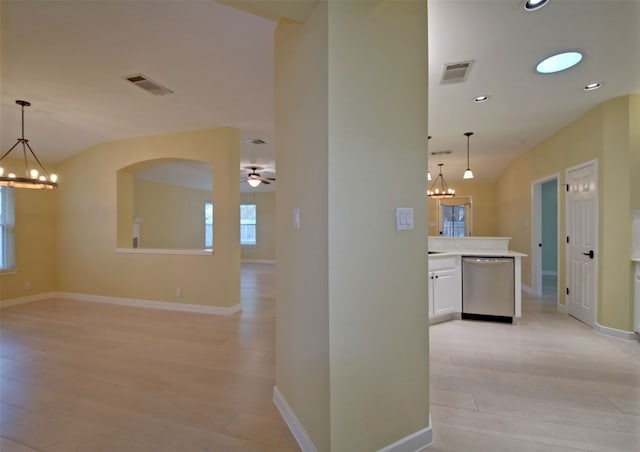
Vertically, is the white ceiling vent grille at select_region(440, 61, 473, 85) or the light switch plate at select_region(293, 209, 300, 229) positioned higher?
the white ceiling vent grille at select_region(440, 61, 473, 85)

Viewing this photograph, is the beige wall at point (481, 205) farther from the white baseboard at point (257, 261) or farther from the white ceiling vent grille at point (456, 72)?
the white ceiling vent grille at point (456, 72)

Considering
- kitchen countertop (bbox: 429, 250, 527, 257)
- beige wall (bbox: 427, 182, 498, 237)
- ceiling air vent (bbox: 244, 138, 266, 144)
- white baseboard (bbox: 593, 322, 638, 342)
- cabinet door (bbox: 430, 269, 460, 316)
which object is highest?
ceiling air vent (bbox: 244, 138, 266, 144)

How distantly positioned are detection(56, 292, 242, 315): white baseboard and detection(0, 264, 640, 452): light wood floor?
452mm

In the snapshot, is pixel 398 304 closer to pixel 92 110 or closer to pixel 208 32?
pixel 208 32

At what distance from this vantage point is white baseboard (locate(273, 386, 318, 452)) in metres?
1.68

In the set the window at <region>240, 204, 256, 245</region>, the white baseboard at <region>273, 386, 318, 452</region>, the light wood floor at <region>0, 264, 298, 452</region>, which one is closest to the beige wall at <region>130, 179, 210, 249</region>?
the window at <region>240, 204, 256, 245</region>

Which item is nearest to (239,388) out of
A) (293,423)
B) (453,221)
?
(293,423)

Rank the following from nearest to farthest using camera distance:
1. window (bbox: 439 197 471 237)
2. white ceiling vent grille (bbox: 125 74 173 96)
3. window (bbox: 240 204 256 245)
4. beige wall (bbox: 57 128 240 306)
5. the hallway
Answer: the hallway < white ceiling vent grille (bbox: 125 74 173 96) < beige wall (bbox: 57 128 240 306) < window (bbox: 439 197 471 237) < window (bbox: 240 204 256 245)

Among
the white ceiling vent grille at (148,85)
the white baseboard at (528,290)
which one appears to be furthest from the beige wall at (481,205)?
the white ceiling vent grille at (148,85)

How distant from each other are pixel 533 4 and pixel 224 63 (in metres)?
2.44

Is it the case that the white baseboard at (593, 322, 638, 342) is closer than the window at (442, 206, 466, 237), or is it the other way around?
the white baseboard at (593, 322, 638, 342)

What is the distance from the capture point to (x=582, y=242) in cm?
402

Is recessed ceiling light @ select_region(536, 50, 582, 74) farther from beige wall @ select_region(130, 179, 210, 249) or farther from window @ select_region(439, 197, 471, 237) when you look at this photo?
beige wall @ select_region(130, 179, 210, 249)

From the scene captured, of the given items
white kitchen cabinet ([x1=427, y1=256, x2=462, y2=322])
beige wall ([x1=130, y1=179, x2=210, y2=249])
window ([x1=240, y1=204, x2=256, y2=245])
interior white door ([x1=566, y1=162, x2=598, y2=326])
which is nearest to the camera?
interior white door ([x1=566, y1=162, x2=598, y2=326])
